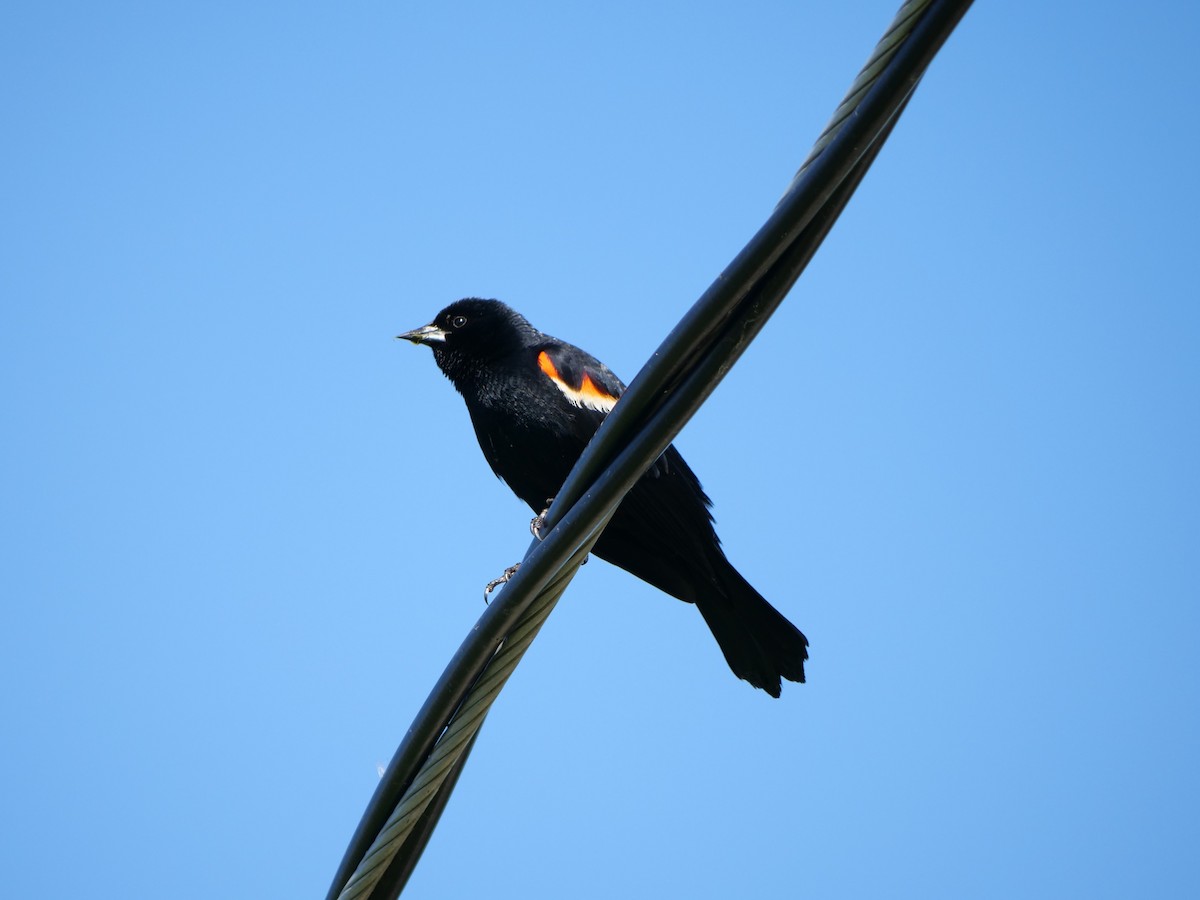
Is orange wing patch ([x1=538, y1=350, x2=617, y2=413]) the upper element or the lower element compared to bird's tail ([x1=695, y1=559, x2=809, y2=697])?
upper

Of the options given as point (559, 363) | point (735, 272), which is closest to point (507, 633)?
point (735, 272)

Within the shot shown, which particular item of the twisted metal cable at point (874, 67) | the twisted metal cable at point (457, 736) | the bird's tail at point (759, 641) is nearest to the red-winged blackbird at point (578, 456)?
the bird's tail at point (759, 641)

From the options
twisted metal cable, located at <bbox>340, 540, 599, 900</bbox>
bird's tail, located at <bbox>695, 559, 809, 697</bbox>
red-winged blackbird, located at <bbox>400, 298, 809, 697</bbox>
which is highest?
red-winged blackbird, located at <bbox>400, 298, 809, 697</bbox>

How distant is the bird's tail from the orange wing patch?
1.02m

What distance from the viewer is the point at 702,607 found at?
415 cm

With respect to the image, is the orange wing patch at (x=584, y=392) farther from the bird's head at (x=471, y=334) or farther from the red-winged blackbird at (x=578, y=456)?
the bird's head at (x=471, y=334)

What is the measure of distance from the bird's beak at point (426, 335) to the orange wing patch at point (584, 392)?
0.75 metres

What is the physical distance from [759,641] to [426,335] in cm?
235

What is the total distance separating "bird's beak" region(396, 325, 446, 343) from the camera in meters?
5.37

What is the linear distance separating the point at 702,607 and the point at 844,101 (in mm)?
2773

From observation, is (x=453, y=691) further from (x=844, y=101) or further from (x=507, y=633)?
(x=844, y=101)

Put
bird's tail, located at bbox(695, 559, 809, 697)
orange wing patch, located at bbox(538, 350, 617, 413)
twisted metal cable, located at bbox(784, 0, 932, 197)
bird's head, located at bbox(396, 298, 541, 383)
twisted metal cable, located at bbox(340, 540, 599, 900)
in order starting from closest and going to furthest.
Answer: twisted metal cable, located at bbox(784, 0, 932, 197), twisted metal cable, located at bbox(340, 540, 599, 900), bird's tail, located at bbox(695, 559, 809, 697), orange wing patch, located at bbox(538, 350, 617, 413), bird's head, located at bbox(396, 298, 541, 383)

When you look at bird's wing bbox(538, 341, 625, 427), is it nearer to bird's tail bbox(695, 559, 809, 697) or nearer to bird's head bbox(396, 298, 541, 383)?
bird's head bbox(396, 298, 541, 383)

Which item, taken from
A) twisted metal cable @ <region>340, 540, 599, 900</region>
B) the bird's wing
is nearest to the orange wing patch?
the bird's wing
